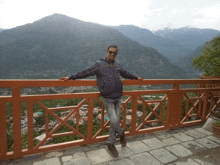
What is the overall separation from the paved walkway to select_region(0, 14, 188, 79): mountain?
305ft

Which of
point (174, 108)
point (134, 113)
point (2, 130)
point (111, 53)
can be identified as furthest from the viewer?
point (174, 108)

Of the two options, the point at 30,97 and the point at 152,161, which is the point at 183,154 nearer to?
the point at 152,161

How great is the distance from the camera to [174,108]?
3.61 metres

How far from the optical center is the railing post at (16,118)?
2133 millimetres

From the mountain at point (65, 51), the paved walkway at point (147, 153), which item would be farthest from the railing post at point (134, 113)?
the mountain at point (65, 51)

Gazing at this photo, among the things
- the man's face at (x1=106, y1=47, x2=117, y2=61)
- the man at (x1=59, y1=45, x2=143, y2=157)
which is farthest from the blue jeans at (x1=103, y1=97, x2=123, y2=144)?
the man's face at (x1=106, y1=47, x2=117, y2=61)

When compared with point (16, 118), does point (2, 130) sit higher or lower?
lower

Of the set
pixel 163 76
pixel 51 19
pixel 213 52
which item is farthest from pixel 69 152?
pixel 51 19

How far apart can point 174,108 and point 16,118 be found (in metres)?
3.24

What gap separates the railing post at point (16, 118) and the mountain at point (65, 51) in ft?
305

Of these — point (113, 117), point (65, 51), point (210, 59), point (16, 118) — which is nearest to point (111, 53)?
point (113, 117)

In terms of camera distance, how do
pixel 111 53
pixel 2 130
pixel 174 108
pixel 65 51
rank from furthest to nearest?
1. pixel 65 51
2. pixel 174 108
3. pixel 111 53
4. pixel 2 130

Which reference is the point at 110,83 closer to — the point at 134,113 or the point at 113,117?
the point at 113,117

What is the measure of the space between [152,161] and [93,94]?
145cm
